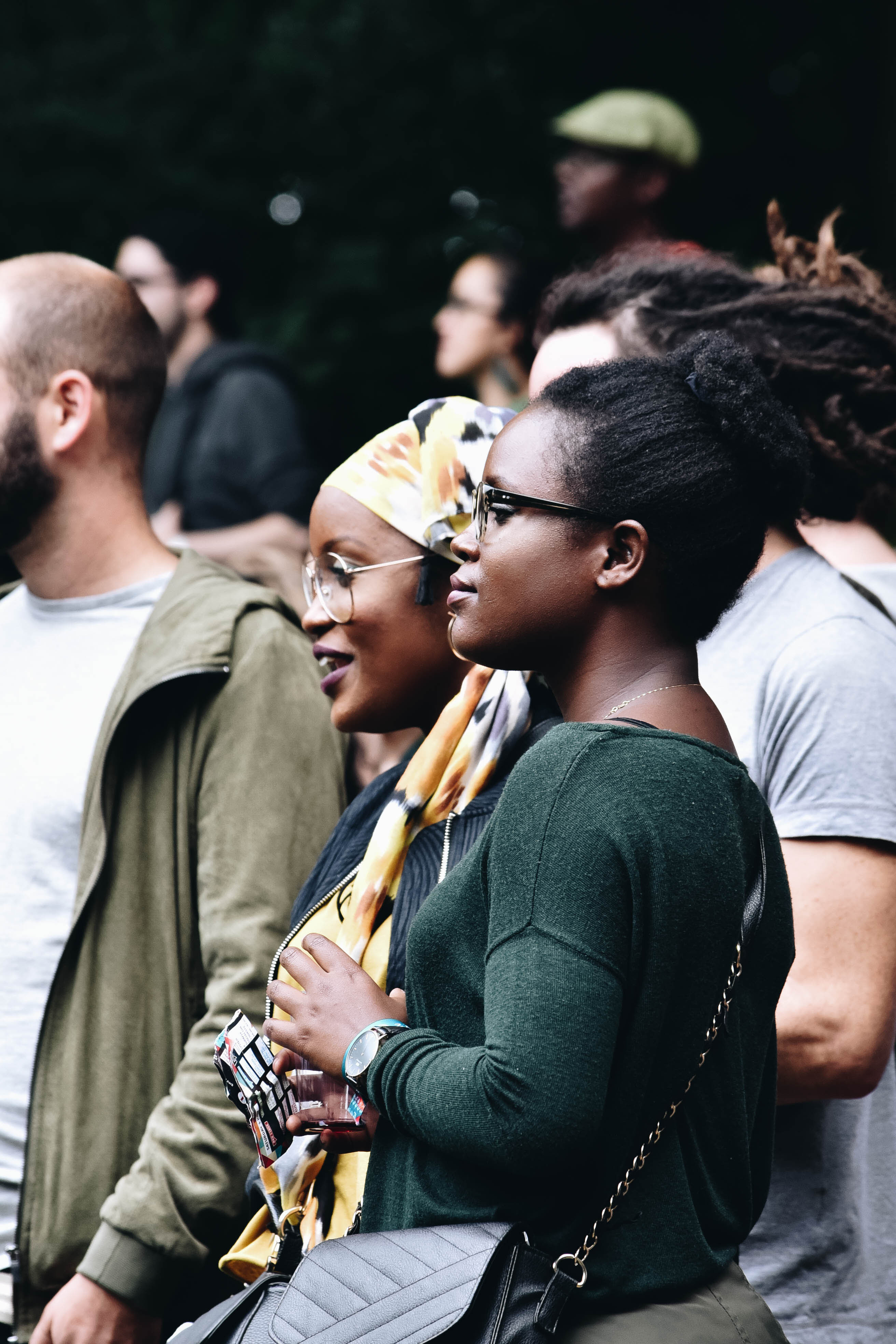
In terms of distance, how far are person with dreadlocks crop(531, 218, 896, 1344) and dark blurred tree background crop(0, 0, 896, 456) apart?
3.80 metres

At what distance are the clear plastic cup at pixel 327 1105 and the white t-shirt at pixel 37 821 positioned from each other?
1040 millimetres

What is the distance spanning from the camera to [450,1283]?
147cm

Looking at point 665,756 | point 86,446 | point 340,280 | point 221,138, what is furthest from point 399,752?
point 221,138

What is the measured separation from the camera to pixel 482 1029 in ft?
5.21

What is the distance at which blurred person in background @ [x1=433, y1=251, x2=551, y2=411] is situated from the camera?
18.2ft

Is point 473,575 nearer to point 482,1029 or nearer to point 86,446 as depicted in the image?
point 482,1029

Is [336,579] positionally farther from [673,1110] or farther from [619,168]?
[619,168]

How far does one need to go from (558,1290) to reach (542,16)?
6469 mm

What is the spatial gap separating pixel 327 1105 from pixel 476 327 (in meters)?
4.27

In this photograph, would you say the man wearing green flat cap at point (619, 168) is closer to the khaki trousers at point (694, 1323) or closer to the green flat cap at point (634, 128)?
the green flat cap at point (634, 128)

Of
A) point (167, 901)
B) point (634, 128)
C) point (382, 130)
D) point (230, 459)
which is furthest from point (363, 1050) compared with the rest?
point (382, 130)

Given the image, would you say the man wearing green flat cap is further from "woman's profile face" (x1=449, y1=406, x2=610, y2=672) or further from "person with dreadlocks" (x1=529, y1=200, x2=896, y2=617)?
"woman's profile face" (x1=449, y1=406, x2=610, y2=672)

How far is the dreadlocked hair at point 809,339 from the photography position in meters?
2.62

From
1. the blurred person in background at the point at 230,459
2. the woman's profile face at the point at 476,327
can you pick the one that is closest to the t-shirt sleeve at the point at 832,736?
the blurred person in background at the point at 230,459
